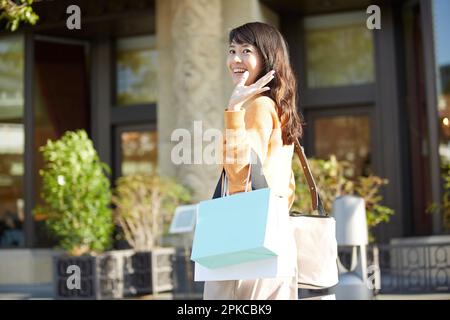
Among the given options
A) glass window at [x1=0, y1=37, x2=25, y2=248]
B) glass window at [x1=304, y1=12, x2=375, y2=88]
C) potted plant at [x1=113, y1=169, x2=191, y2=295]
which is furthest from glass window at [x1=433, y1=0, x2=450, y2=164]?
glass window at [x1=0, y1=37, x2=25, y2=248]

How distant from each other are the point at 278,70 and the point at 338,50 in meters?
9.18

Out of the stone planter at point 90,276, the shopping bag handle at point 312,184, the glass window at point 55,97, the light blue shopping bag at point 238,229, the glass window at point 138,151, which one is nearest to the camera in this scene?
the light blue shopping bag at point 238,229

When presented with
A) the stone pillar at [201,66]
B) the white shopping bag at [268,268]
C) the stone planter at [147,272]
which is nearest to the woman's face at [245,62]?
the white shopping bag at [268,268]

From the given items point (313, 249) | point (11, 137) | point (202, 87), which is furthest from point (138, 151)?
point (313, 249)

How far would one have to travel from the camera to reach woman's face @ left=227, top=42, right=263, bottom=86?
3.29 metres

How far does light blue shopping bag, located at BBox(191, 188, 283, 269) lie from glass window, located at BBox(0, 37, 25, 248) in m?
10.5

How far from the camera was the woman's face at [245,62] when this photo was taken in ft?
10.8

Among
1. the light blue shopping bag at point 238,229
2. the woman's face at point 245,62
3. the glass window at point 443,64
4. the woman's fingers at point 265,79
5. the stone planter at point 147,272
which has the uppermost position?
the glass window at point 443,64

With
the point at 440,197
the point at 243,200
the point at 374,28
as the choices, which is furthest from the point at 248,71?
the point at 374,28

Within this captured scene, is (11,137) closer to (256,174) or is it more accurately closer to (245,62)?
(245,62)

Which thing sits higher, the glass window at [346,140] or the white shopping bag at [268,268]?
the glass window at [346,140]

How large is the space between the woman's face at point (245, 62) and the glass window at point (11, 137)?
10.2 m

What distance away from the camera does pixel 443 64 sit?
1039 centimetres

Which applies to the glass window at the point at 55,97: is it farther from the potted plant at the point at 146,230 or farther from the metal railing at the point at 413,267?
the metal railing at the point at 413,267
